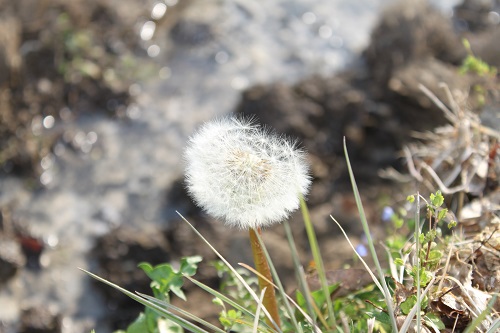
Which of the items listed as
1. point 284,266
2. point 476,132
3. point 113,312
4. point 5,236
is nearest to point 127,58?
point 5,236

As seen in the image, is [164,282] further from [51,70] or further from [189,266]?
[51,70]

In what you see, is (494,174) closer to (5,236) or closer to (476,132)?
(476,132)

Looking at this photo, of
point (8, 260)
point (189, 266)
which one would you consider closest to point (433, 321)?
point (189, 266)

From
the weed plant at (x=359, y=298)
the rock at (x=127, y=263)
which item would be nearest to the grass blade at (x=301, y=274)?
the weed plant at (x=359, y=298)

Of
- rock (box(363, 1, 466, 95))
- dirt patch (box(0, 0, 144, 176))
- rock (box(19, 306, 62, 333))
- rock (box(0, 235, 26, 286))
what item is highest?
rock (box(363, 1, 466, 95))

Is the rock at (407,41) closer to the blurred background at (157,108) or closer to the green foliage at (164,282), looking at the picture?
the blurred background at (157,108)

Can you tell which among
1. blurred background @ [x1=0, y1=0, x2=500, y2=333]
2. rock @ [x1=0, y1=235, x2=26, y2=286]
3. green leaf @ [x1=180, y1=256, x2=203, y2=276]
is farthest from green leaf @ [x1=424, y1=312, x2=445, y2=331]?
rock @ [x1=0, y1=235, x2=26, y2=286]

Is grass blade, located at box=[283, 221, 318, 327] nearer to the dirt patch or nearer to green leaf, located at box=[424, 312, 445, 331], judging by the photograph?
green leaf, located at box=[424, 312, 445, 331]
